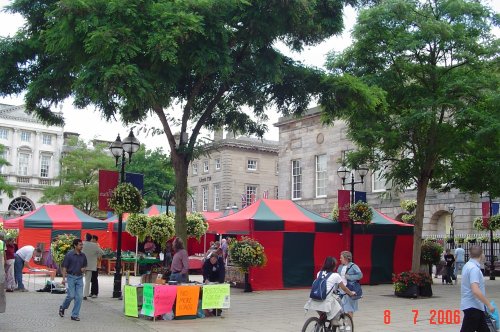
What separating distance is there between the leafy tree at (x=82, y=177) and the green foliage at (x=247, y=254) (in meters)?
29.5

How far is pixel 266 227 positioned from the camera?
67.5 feet

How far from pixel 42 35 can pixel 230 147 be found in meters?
44.7

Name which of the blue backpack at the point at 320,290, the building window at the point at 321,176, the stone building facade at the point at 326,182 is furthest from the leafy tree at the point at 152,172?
the blue backpack at the point at 320,290

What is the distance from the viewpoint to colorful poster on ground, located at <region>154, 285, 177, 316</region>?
479 inches

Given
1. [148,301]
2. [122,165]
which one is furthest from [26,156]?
[148,301]

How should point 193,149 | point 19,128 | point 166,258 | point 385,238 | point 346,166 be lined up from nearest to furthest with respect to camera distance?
point 193,149 < point 166,258 < point 346,166 < point 385,238 < point 19,128

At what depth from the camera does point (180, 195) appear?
49.1 feet

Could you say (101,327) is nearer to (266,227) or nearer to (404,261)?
(266,227)

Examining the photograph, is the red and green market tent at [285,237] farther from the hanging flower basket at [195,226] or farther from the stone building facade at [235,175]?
the stone building facade at [235,175]

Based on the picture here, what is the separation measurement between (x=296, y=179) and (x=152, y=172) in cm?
1302

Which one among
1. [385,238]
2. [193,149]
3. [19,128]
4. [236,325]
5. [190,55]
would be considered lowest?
[236,325]

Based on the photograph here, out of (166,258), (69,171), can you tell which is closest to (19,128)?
(69,171)

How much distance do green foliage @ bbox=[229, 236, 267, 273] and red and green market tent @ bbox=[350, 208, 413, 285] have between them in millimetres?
4826
